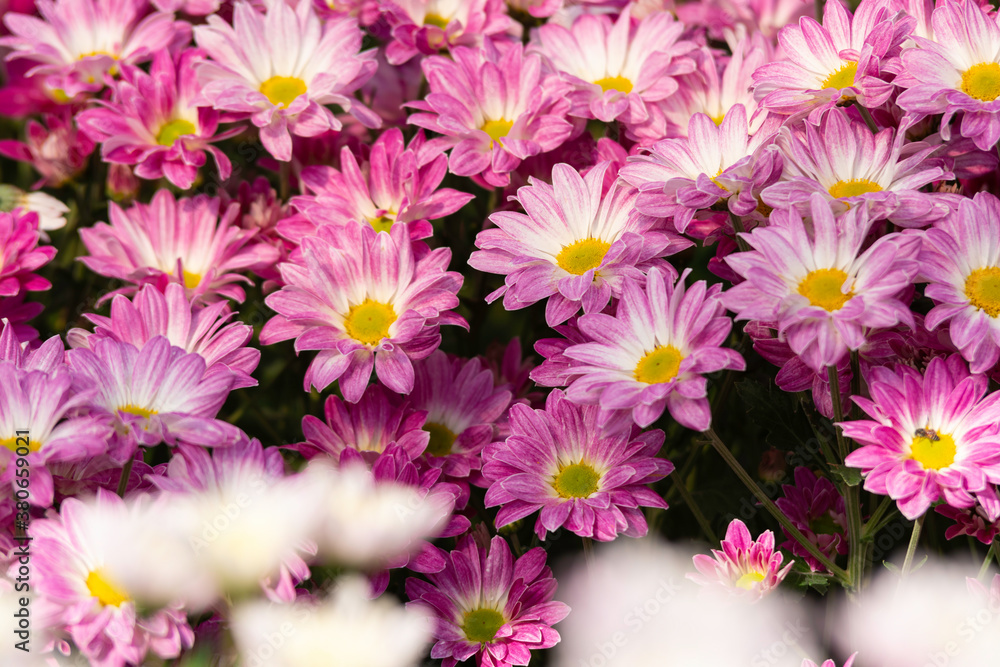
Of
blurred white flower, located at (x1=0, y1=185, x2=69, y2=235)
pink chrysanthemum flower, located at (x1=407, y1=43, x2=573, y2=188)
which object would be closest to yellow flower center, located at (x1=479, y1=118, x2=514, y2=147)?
pink chrysanthemum flower, located at (x1=407, y1=43, x2=573, y2=188)

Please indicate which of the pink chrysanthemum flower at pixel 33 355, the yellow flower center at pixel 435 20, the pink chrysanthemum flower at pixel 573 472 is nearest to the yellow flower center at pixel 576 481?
the pink chrysanthemum flower at pixel 573 472

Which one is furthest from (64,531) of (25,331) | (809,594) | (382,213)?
(809,594)

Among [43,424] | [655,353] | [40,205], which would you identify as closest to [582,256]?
[655,353]

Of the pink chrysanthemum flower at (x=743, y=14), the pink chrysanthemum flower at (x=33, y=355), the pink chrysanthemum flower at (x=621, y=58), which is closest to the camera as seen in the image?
the pink chrysanthemum flower at (x=33, y=355)

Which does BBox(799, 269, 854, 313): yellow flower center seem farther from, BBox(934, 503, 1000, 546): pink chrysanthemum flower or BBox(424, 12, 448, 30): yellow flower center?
BBox(424, 12, 448, 30): yellow flower center

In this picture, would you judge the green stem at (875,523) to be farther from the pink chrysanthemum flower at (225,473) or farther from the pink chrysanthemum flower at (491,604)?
the pink chrysanthemum flower at (225,473)

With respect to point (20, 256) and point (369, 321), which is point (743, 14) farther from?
point (20, 256)

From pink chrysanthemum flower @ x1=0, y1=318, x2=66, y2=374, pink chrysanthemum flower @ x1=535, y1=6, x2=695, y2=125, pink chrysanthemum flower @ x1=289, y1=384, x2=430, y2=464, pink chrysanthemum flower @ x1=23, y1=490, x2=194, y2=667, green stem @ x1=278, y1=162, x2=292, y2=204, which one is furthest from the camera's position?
green stem @ x1=278, y1=162, x2=292, y2=204
